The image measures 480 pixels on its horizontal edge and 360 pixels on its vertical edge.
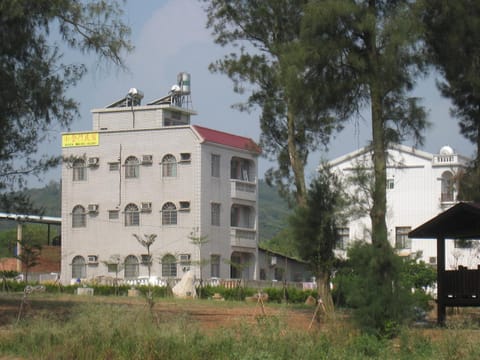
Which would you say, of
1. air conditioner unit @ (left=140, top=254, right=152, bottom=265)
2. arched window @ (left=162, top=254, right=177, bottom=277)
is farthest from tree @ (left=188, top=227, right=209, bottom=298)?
air conditioner unit @ (left=140, top=254, right=152, bottom=265)

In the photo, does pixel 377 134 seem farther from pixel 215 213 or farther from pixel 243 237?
pixel 243 237

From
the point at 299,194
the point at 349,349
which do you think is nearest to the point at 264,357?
the point at 349,349

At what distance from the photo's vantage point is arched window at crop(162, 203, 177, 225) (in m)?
58.6

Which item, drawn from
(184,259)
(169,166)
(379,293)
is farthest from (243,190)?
(379,293)

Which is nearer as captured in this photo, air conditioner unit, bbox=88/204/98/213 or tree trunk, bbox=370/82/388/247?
tree trunk, bbox=370/82/388/247

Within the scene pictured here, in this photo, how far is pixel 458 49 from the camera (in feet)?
78.0

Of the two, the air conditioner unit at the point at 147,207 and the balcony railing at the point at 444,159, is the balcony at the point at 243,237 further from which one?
the balcony railing at the point at 444,159

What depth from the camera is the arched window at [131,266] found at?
58875 millimetres

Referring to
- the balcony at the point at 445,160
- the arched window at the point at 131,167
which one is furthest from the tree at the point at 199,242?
the balcony at the point at 445,160

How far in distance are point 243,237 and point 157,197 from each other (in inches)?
243

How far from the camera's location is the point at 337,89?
23.8 metres

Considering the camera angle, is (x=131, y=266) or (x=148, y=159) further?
(x=148, y=159)

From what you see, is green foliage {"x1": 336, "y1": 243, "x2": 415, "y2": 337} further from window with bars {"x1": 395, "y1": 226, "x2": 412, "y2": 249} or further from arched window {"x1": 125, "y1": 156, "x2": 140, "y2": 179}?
arched window {"x1": 125, "y1": 156, "x2": 140, "y2": 179}

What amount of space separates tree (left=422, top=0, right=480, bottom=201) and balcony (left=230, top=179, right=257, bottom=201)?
32.7 m
